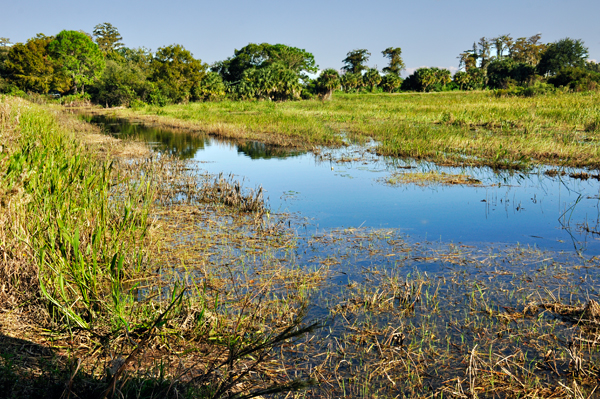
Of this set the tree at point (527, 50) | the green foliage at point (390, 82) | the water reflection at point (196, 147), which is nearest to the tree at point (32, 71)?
the water reflection at point (196, 147)

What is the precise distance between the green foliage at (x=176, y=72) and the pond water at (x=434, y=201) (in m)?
44.2

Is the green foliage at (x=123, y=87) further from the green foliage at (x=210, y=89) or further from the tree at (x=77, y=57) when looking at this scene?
the green foliage at (x=210, y=89)

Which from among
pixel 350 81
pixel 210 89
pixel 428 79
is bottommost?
pixel 210 89

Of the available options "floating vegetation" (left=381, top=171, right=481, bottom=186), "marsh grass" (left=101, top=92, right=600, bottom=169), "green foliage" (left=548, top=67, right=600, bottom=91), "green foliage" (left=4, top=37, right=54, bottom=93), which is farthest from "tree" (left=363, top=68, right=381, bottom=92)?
"floating vegetation" (left=381, top=171, right=481, bottom=186)

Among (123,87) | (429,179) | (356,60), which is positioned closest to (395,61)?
(356,60)

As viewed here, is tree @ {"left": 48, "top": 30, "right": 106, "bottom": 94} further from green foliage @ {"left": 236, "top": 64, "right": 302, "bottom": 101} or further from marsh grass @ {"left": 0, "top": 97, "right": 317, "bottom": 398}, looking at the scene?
marsh grass @ {"left": 0, "top": 97, "right": 317, "bottom": 398}

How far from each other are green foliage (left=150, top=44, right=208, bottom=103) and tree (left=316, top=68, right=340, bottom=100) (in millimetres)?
17147

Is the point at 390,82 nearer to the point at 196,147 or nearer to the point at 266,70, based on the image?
the point at 266,70

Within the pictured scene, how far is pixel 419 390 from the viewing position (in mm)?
3250

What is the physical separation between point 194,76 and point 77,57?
1605cm

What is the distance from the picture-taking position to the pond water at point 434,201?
7.39 metres

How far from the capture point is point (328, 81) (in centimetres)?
5675

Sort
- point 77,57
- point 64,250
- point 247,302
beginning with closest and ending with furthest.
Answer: point 247,302 → point 64,250 → point 77,57

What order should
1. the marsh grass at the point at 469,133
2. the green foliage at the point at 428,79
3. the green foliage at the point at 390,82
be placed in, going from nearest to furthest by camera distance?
the marsh grass at the point at 469,133, the green foliage at the point at 428,79, the green foliage at the point at 390,82
